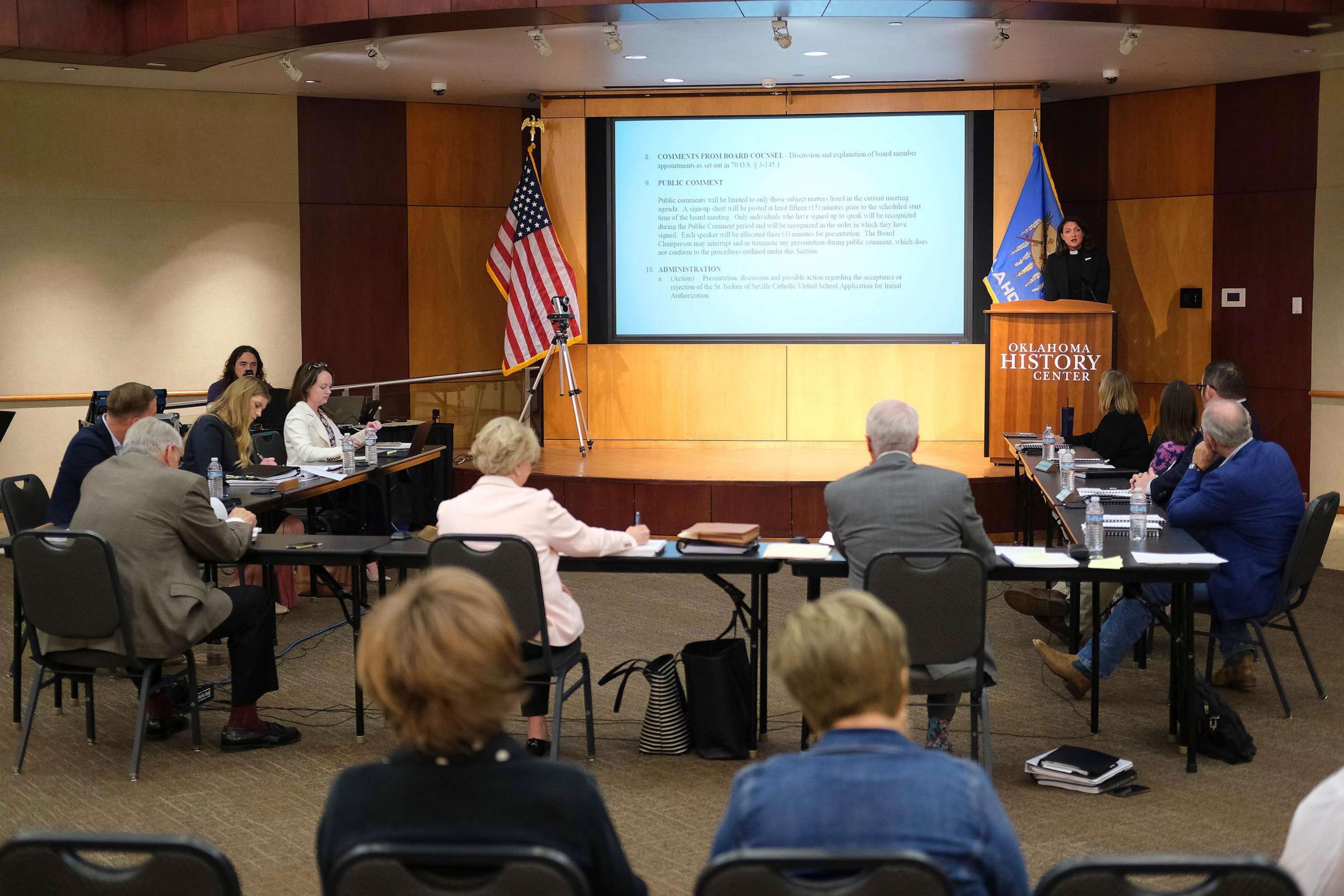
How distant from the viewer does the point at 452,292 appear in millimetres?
11297

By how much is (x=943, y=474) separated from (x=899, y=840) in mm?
2236

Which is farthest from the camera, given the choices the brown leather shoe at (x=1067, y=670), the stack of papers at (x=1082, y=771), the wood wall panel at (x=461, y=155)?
the wood wall panel at (x=461, y=155)

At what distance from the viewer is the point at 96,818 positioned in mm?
3801

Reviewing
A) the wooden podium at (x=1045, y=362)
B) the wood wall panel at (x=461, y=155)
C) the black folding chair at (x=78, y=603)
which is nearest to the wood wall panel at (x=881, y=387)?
the wooden podium at (x=1045, y=362)

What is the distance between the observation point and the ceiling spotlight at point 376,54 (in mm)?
8211

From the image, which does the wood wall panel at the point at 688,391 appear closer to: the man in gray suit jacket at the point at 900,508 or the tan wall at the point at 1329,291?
the tan wall at the point at 1329,291

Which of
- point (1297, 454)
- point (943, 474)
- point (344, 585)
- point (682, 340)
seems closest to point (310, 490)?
point (344, 585)

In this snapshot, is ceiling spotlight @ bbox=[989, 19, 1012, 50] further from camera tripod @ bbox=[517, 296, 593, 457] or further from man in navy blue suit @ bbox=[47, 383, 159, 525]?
man in navy blue suit @ bbox=[47, 383, 159, 525]

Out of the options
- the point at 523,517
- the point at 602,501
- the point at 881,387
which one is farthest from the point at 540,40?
the point at 523,517

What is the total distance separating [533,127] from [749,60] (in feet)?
6.82

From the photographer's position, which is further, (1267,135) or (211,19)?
(1267,135)

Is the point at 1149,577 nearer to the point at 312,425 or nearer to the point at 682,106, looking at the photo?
the point at 312,425

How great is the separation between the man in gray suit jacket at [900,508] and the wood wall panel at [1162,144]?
7.60 metres

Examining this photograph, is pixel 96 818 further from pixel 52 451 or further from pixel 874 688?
pixel 52 451
